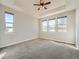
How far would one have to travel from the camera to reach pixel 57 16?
21.2ft

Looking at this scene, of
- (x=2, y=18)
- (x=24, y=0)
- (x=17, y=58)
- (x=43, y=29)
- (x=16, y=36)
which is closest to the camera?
(x=17, y=58)

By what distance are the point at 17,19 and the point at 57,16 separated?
11.5 ft

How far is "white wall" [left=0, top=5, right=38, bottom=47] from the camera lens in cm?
437

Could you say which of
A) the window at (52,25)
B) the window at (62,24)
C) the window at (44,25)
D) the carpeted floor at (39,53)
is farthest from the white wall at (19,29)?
the window at (62,24)

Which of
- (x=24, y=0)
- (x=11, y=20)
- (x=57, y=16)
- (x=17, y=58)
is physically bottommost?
(x=17, y=58)

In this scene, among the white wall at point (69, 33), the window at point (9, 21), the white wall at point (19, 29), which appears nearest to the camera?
the white wall at point (19, 29)

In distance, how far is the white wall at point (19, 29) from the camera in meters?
4.37

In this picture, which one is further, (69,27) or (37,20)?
(37,20)

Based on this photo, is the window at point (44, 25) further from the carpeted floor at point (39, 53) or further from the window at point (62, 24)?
the carpeted floor at point (39, 53)

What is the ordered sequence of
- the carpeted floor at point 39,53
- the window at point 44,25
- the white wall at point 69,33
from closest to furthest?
1. the carpeted floor at point 39,53
2. the white wall at point 69,33
3. the window at point 44,25

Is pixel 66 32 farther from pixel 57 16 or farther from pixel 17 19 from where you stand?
pixel 17 19

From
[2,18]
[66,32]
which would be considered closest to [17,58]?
[2,18]

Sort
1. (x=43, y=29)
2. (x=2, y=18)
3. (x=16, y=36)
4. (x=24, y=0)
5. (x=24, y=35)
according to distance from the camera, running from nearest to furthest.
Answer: (x=24, y=0), (x=2, y=18), (x=16, y=36), (x=24, y=35), (x=43, y=29)

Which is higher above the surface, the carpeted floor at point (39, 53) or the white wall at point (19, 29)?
the white wall at point (19, 29)
